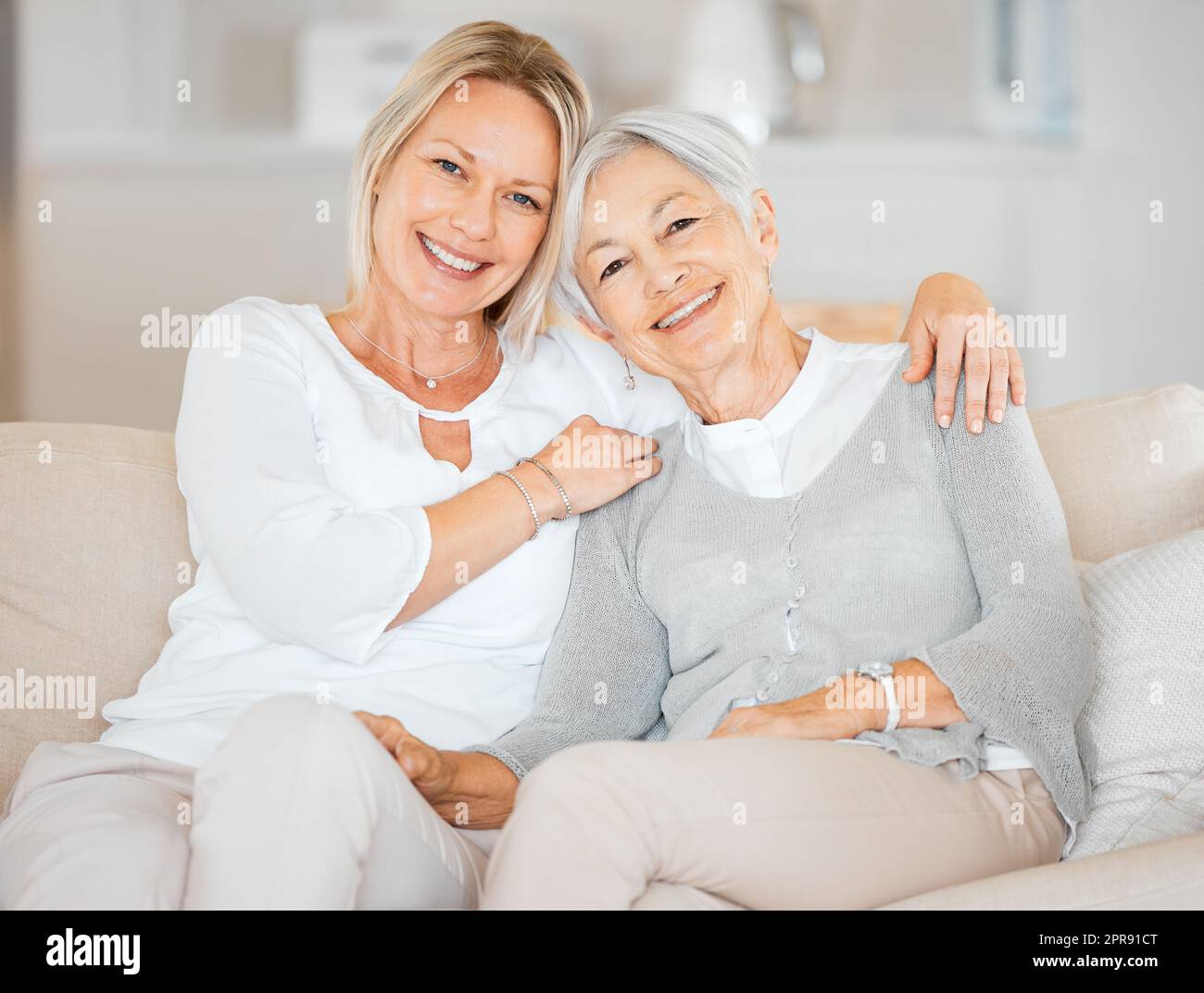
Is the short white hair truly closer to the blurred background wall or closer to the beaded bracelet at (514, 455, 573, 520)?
the beaded bracelet at (514, 455, 573, 520)

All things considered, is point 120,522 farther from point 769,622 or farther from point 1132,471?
point 1132,471

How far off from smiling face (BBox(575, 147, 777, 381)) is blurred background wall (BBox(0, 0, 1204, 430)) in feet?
6.32

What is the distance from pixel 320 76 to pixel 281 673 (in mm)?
2404

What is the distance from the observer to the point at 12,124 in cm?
349

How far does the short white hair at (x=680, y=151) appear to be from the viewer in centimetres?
157

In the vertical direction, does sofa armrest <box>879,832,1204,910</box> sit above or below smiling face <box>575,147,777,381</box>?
below

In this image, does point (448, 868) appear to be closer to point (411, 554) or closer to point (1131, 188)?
point (411, 554)

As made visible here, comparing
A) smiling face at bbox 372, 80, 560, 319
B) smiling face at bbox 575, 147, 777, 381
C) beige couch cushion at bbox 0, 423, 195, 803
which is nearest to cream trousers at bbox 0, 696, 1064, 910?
beige couch cushion at bbox 0, 423, 195, 803

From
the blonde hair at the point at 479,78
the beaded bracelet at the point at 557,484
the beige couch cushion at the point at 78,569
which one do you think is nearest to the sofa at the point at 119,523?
the beige couch cushion at the point at 78,569

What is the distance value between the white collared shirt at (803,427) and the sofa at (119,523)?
1.31 ft

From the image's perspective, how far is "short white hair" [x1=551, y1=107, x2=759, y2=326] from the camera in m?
1.57

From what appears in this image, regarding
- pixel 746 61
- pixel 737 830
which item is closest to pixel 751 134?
pixel 746 61

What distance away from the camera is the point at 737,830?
1.14 meters

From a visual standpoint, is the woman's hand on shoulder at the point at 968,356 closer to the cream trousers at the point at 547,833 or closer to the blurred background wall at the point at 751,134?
the cream trousers at the point at 547,833
